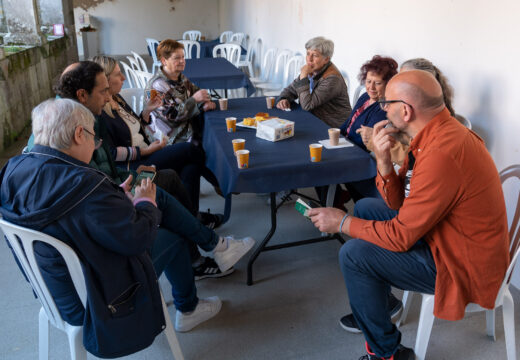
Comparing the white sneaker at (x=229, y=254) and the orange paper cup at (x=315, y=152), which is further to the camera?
the white sneaker at (x=229, y=254)

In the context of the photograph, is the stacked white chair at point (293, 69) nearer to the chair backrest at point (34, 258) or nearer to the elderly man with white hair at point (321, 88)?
the elderly man with white hair at point (321, 88)

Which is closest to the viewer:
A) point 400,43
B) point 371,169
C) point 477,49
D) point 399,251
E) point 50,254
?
point 50,254

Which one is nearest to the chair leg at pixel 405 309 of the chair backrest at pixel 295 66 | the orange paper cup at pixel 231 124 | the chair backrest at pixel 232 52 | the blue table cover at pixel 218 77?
the orange paper cup at pixel 231 124

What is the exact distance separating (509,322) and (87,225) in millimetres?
1565

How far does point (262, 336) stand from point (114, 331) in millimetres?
759

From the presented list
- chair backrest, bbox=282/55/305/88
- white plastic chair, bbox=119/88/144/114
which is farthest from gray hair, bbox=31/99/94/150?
chair backrest, bbox=282/55/305/88

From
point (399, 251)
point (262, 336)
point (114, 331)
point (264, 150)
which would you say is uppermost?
point (264, 150)

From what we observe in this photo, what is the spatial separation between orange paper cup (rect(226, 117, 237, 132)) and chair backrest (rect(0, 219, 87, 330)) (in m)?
1.34

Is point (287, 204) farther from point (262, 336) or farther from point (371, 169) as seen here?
point (262, 336)

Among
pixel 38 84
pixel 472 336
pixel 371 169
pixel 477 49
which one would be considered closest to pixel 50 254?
pixel 371 169

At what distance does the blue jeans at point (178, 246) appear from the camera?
1.69 meters

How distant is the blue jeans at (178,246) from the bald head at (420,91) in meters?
1.05

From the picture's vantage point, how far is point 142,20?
10.1m

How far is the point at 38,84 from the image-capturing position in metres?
5.66
